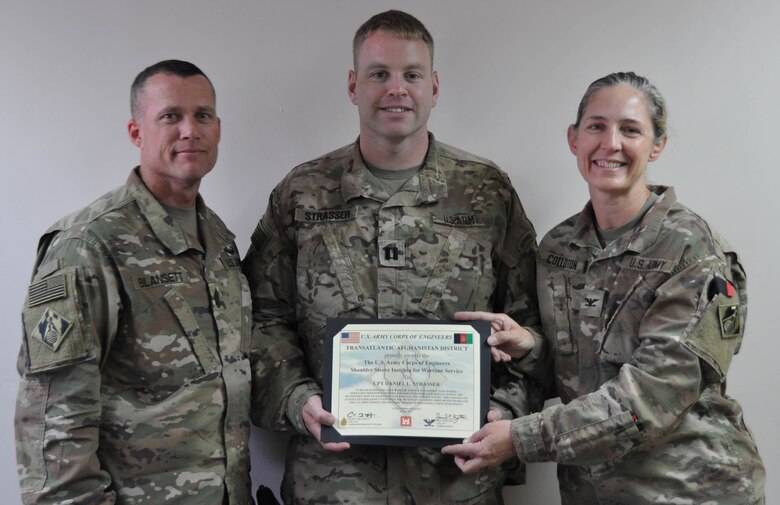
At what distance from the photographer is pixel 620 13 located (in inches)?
101

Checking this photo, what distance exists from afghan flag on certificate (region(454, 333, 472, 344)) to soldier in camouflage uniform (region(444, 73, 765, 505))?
127 millimetres

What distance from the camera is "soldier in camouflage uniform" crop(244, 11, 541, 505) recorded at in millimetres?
2164

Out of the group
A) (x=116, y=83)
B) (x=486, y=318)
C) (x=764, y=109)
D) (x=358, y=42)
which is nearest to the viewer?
(x=486, y=318)

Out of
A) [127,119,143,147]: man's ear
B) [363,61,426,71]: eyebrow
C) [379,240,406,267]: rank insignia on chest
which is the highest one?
[363,61,426,71]: eyebrow

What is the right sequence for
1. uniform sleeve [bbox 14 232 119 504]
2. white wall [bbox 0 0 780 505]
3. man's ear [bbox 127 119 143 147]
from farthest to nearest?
white wall [bbox 0 0 780 505]
man's ear [bbox 127 119 143 147]
uniform sleeve [bbox 14 232 119 504]

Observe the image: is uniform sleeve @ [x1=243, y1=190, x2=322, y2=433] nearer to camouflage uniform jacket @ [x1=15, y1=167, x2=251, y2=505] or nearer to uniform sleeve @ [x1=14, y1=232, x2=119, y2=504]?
camouflage uniform jacket @ [x1=15, y1=167, x2=251, y2=505]

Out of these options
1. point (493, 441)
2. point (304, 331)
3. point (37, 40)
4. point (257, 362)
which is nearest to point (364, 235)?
point (304, 331)

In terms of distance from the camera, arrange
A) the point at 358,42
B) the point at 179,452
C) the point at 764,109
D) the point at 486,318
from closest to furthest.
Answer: the point at 179,452 < the point at 486,318 < the point at 358,42 < the point at 764,109

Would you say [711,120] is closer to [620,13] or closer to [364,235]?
[620,13]

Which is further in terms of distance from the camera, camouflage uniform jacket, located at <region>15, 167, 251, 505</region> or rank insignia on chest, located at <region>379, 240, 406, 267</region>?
rank insignia on chest, located at <region>379, 240, 406, 267</region>

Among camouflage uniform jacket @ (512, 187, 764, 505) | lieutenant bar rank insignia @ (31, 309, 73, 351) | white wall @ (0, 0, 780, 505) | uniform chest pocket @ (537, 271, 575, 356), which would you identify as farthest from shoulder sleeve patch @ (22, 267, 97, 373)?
uniform chest pocket @ (537, 271, 575, 356)

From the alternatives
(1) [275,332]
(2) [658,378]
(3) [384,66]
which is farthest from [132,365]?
(2) [658,378]

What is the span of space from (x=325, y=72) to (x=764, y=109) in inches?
63.7

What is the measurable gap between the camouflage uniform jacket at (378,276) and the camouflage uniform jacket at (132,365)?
0.18m
